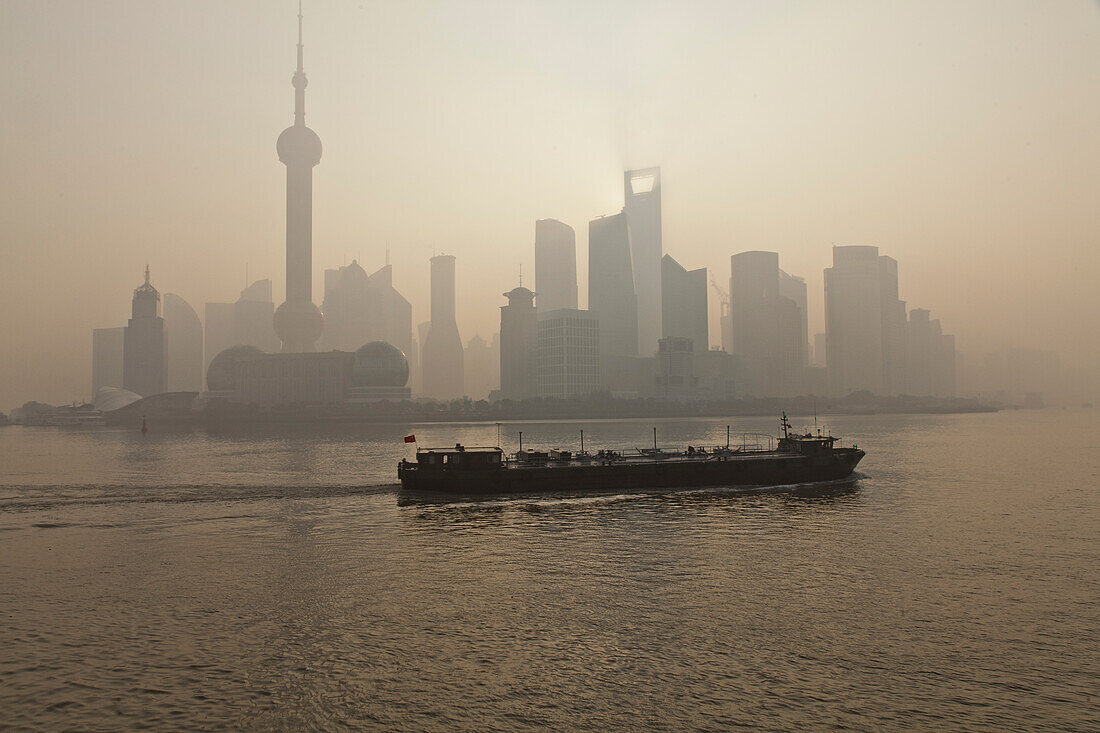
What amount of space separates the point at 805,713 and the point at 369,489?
68.9m

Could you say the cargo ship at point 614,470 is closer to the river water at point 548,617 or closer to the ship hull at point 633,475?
the ship hull at point 633,475

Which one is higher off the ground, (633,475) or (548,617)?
(633,475)

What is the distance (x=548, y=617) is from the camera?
122ft

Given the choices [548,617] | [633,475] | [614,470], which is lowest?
[548,617]

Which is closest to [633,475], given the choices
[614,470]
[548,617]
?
[614,470]

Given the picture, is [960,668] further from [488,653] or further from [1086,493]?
[1086,493]

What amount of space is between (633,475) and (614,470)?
259cm

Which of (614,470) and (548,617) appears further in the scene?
(614,470)

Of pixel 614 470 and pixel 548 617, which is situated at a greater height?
pixel 614 470

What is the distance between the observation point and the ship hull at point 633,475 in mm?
85375

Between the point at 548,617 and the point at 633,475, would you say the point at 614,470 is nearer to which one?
the point at 633,475

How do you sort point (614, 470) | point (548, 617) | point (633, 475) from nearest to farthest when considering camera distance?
1. point (548, 617)
2. point (614, 470)
3. point (633, 475)

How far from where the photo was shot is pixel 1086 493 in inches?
3514

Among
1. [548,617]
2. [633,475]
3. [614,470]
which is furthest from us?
[633,475]
